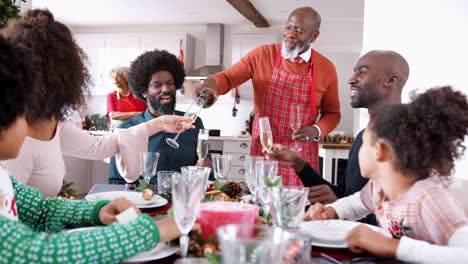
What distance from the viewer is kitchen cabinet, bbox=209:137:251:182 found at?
17.6 feet

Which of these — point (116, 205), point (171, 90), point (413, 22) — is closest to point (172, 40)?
point (171, 90)

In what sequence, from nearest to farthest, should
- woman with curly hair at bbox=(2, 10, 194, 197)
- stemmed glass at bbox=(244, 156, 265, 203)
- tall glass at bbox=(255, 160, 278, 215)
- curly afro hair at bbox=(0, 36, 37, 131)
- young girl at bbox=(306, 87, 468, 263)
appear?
curly afro hair at bbox=(0, 36, 37, 131) < young girl at bbox=(306, 87, 468, 263) < tall glass at bbox=(255, 160, 278, 215) < stemmed glass at bbox=(244, 156, 265, 203) < woman with curly hair at bbox=(2, 10, 194, 197)

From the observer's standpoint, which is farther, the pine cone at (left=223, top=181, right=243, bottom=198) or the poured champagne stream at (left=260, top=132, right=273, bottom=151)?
the poured champagne stream at (left=260, top=132, right=273, bottom=151)

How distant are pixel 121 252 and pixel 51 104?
0.96 meters

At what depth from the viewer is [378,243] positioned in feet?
3.24

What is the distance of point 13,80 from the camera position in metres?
0.84

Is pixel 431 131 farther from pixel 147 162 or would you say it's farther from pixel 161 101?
pixel 161 101

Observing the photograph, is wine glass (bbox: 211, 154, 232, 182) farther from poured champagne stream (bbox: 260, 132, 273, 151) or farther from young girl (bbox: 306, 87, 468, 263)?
young girl (bbox: 306, 87, 468, 263)

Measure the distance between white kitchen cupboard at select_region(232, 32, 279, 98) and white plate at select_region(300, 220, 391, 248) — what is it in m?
5.40

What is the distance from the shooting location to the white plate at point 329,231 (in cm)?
103

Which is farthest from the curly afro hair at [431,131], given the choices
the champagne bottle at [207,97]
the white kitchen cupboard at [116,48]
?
the white kitchen cupboard at [116,48]

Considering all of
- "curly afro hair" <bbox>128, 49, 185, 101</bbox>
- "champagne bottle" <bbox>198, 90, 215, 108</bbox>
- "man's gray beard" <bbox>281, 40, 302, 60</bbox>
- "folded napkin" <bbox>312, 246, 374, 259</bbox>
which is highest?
"man's gray beard" <bbox>281, 40, 302, 60</bbox>

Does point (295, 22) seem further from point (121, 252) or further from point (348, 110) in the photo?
point (348, 110)

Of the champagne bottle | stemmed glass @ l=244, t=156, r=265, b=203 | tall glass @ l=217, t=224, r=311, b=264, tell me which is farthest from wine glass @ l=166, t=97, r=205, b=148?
tall glass @ l=217, t=224, r=311, b=264
